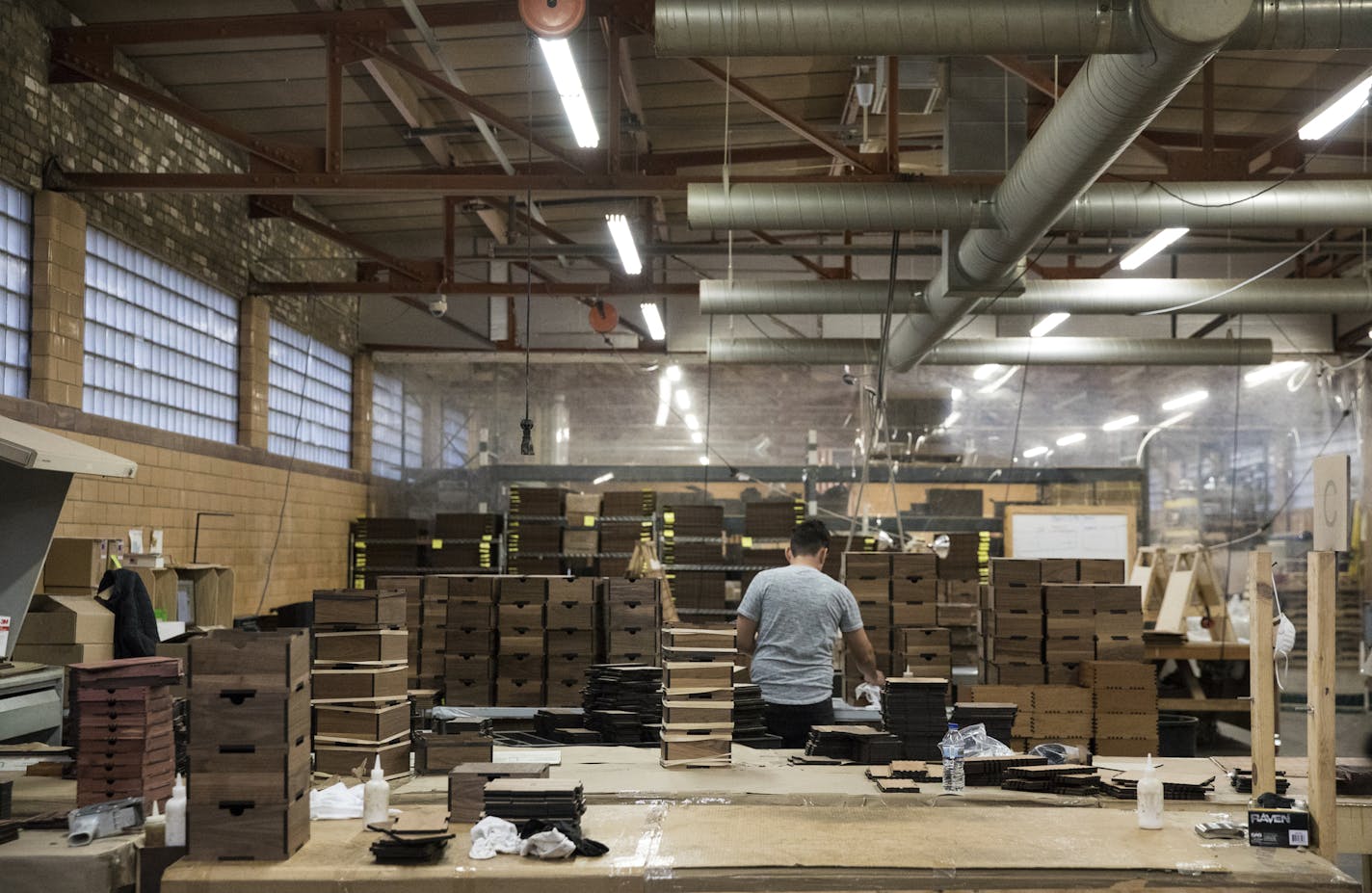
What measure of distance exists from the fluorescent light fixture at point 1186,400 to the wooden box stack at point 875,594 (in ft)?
30.4

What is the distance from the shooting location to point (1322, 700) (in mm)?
4520

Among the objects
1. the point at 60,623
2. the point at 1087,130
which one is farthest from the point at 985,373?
the point at 60,623

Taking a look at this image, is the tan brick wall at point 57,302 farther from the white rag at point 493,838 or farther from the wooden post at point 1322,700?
the wooden post at point 1322,700

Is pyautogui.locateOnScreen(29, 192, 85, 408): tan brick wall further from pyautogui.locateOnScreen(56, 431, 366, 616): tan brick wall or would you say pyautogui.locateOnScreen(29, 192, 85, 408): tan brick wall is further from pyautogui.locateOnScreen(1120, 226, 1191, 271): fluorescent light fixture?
pyautogui.locateOnScreen(1120, 226, 1191, 271): fluorescent light fixture

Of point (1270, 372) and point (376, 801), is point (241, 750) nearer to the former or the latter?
point (376, 801)

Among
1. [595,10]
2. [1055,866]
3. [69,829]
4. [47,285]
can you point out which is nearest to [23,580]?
[47,285]

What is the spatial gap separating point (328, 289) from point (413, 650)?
5.96 m

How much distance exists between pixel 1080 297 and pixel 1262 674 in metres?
8.45

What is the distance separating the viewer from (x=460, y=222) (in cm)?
1858

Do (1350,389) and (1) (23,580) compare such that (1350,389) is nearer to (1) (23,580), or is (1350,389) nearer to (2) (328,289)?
(2) (328,289)

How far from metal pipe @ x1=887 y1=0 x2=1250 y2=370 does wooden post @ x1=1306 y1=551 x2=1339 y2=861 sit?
262cm

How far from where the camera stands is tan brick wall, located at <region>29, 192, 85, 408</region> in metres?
10.4

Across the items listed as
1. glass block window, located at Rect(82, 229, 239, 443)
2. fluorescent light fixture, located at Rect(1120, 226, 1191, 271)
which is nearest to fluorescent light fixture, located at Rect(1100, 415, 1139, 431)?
fluorescent light fixture, located at Rect(1120, 226, 1191, 271)

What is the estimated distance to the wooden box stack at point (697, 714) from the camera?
18.9ft
